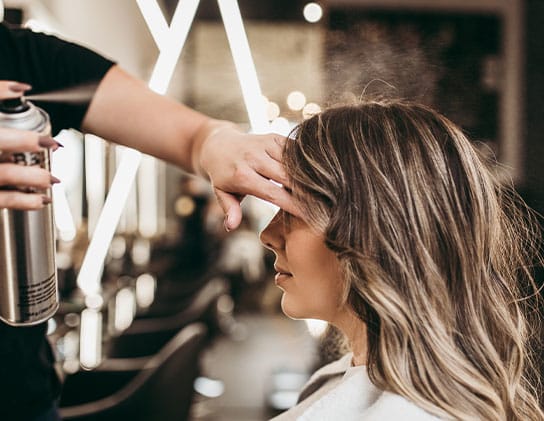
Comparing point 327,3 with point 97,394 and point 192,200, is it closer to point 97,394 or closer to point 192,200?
point 97,394

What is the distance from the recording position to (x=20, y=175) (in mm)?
837

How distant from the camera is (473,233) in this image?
3.42 ft

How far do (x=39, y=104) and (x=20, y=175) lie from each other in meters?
0.43

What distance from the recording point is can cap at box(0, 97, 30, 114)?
0.87 m

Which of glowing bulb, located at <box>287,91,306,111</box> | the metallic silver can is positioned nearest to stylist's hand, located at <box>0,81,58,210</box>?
the metallic silver can

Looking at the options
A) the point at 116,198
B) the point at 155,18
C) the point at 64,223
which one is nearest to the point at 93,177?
the point at 64,223

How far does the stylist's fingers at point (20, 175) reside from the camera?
32.9 inches

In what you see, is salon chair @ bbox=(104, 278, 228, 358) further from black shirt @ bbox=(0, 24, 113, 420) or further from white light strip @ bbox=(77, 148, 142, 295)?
black shirt @ bbox=(0, 24, 113, 420)

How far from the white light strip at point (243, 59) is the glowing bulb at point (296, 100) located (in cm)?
35

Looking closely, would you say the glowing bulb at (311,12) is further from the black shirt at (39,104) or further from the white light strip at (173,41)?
the black shirt at (39,104)

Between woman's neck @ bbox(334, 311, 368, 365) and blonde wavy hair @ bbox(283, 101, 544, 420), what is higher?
blonde wavy hair @ bbox(283, 101, 544, 420)

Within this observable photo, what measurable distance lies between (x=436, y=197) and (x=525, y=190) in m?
0.77

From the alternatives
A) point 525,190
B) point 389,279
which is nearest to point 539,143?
point 525,190

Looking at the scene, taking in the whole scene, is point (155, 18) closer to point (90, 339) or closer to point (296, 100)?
point (296, 100)
